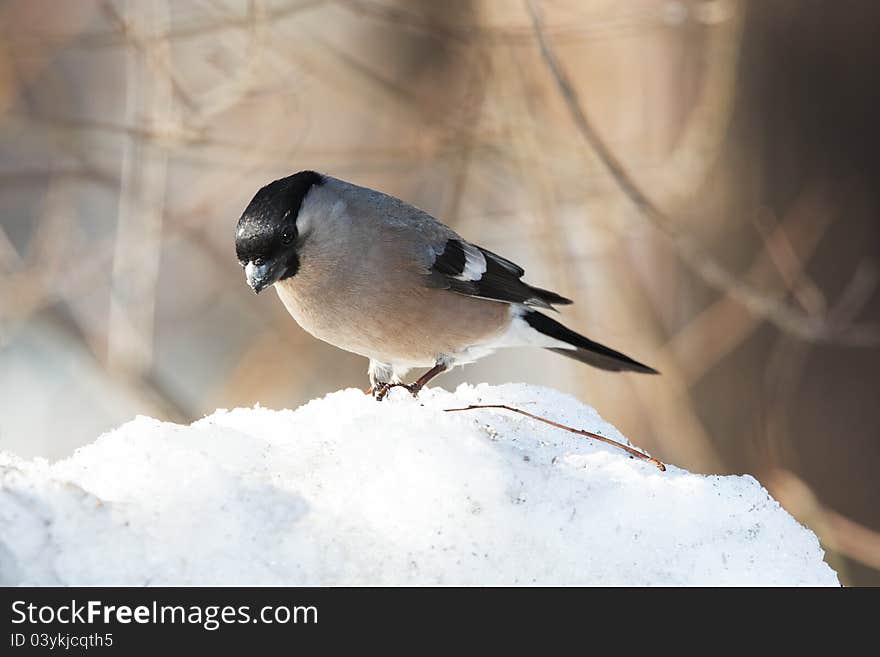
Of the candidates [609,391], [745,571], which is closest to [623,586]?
[745,571]

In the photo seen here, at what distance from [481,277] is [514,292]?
0.44 ft

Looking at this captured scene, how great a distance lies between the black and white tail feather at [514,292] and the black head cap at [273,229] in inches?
19.5

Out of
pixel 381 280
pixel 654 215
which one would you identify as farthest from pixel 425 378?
pixel 654 215

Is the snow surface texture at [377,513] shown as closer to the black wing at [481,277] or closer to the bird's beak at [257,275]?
the bird's beak at [257,275]

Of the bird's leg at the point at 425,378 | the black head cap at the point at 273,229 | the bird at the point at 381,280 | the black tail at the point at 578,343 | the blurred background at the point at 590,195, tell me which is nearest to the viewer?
the bird's leg at the point at 425,378

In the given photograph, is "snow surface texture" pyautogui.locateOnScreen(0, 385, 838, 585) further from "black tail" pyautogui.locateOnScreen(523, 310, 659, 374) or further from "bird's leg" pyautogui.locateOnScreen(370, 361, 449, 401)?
"black tail" pyautogui.locateOnScreen(523, 310, 659, 374)

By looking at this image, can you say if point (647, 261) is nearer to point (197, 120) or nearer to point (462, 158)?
point (462, 158)

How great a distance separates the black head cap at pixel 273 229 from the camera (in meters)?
2.78

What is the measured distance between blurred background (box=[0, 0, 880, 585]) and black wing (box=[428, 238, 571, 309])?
0.56 m

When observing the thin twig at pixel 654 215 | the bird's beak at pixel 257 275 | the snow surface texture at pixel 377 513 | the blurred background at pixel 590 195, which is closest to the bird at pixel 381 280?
the bird's beak at pixel 257 275

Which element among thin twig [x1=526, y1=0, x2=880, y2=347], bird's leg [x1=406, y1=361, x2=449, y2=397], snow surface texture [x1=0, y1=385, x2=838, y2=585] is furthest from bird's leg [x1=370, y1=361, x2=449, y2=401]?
thin twig [x1=526, y1=0, x2=880, y2=347]

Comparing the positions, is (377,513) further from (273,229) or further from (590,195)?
(590,195)

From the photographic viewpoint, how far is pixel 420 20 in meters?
4.06

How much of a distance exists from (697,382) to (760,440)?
0.49 m
